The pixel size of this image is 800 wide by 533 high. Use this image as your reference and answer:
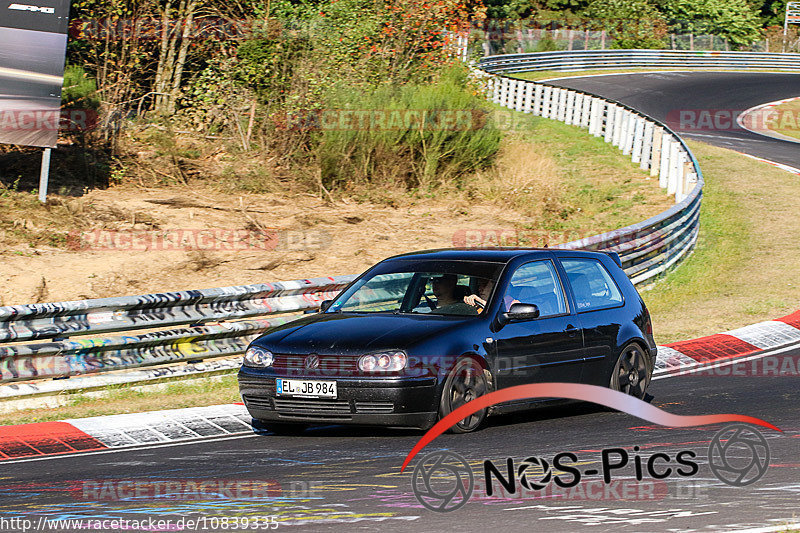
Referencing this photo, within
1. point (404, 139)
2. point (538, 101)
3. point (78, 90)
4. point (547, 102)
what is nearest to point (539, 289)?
point (404, 139)

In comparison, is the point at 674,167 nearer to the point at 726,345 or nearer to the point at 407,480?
the point at 726,345

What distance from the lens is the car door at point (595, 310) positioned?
364 inches

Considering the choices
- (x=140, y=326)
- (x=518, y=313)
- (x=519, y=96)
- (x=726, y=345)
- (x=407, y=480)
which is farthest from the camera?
(x=519, y=96)

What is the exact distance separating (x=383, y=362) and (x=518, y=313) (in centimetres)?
128

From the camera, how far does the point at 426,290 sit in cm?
906

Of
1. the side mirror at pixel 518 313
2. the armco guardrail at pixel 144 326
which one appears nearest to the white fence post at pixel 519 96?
Result: the armco guardrail at pixel 144 326

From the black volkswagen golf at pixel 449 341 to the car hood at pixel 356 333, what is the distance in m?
0.01

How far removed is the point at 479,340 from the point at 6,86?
1332cm

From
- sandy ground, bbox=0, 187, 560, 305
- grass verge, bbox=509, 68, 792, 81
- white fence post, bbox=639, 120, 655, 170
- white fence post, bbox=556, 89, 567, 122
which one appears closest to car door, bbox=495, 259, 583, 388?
sandy ground, bbox=0, 187, 560, 305

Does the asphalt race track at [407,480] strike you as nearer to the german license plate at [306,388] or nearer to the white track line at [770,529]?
the white track line at [770,529]

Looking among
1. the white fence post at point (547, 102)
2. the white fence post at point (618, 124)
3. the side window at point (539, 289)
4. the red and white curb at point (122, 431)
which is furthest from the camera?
the white fence post at point (547, 102)

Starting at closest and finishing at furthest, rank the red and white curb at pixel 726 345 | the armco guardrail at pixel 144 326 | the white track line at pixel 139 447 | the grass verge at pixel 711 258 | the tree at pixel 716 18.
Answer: the white track line at pixel 139 447 < the armco guardrail at pixel 144 326 < the grass verge at pixel 711 258 < the red and white curb at pixel 726 345 < the tree at pixel 716 18

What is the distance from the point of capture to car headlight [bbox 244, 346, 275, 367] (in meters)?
8.33

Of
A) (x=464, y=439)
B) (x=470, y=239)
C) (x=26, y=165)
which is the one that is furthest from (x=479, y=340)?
(x=26, y=165)
